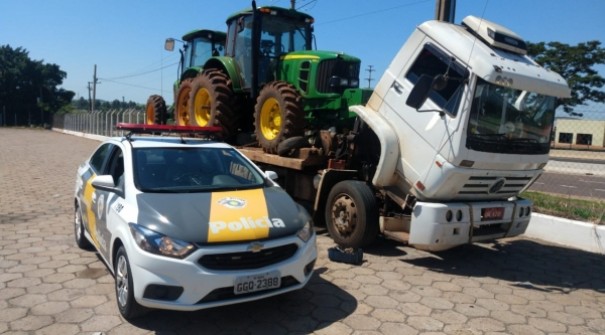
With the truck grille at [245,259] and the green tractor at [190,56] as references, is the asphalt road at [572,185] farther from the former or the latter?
the truck grille at [245,259]

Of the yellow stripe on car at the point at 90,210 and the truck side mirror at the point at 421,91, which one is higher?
the truck side mirror at the point at 421,91

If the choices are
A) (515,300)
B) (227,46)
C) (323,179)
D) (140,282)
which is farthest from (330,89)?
(140,282)

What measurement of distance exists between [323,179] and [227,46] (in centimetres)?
434

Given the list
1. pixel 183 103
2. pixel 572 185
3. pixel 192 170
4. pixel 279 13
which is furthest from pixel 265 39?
pixel 572 185

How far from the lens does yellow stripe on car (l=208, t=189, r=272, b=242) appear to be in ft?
12.3

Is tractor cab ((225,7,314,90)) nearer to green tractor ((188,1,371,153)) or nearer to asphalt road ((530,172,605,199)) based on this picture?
green tractor ((188,1,371,153))

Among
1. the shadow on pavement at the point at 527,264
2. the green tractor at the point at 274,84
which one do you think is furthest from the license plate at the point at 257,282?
the green tractor at the point at 274,84

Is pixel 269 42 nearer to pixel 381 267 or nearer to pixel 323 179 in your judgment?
pixel 323 179

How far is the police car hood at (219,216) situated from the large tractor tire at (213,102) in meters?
4.71

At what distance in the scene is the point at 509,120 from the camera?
5.45 m

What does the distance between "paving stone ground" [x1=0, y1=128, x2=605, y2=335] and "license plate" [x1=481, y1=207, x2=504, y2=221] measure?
0.67 meters

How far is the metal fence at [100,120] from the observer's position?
23469 millimetres

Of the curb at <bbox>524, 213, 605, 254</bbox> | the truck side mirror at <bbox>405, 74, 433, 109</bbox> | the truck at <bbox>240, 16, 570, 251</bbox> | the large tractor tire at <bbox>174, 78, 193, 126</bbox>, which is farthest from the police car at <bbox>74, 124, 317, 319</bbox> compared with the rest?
the large tractor tire at <bbox>174, 78, 193, 126</bbox>

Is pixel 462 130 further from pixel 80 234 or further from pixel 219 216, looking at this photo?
pixel 80 234
